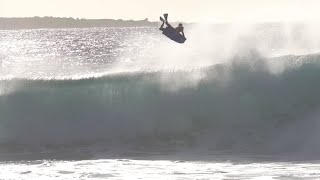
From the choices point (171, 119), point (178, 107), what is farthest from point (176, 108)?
point (171, 119)

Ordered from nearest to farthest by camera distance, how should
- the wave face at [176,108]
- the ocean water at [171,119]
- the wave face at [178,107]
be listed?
the ocean water at [171,119] → the wave face at [178,107] → the wave face at [176,108]

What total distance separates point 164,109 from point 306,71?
5.89 meters

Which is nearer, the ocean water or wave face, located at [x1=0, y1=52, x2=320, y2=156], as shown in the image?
the ocean water

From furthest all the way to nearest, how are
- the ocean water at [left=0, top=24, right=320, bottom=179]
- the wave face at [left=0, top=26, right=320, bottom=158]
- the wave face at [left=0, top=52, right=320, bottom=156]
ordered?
the wave face at [left=0, top=52, right=320, bottom=156] < the wave face at [left=0, top=26, right=320, bottom=158] < the ocean water at [left=0, top=24, right=320, bottom=179]

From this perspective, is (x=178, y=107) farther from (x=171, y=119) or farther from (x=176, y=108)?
(x=171, y=119)

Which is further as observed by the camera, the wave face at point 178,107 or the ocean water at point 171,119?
the wave face at point 178,107

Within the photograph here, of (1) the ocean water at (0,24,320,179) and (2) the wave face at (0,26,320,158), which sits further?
(2) the wave face at (0,26,320,158)

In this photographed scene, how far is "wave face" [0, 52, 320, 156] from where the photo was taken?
26.9 metres

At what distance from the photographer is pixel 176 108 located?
95.3 feet

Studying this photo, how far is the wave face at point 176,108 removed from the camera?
26891mm

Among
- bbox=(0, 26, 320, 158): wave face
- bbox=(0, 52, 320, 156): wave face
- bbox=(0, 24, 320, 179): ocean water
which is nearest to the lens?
bbox=(0, 24, 320, 179): ocean water

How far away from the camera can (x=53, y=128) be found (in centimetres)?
2872

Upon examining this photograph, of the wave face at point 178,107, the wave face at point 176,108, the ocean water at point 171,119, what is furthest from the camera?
the wave face at point 176,108

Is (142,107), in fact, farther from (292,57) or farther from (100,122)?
(292,57)
